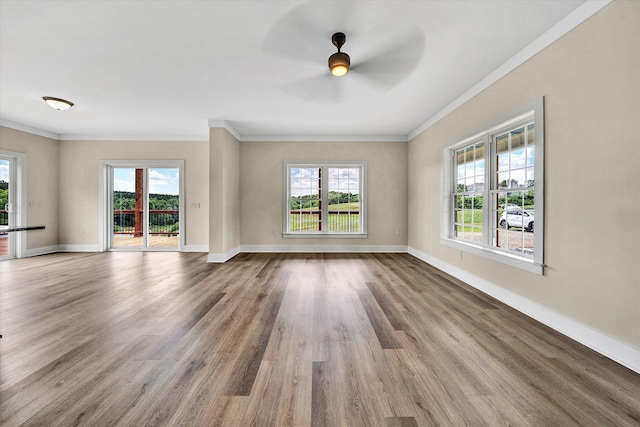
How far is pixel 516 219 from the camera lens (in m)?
2.96

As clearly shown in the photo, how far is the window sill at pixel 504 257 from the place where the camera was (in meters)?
2.55

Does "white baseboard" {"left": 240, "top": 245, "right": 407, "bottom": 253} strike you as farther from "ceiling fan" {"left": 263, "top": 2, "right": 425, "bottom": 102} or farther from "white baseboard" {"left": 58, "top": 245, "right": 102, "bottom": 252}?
"ceiling fan" {"left": 263, "top": 2, "right": 425, "bottom": 102}

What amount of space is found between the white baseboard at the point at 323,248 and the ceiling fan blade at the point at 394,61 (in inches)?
144

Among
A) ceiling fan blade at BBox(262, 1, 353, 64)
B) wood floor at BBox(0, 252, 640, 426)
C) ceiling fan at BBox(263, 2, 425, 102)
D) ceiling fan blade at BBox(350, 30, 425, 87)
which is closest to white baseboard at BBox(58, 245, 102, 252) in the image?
wood floor at BBox(0, 252, 640, 426)

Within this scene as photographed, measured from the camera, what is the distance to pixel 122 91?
12.4 feet

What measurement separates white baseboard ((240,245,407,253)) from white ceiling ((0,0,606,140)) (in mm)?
2852

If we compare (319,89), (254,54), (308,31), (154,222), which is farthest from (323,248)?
(308,31)

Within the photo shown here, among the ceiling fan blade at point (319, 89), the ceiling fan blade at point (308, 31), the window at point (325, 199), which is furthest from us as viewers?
the window at point (325, 199)

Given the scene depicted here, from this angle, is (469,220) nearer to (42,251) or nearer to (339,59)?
(339,59)

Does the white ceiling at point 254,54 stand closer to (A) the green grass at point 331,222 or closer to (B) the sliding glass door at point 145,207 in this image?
(B) the sliding glass door at point 145,207

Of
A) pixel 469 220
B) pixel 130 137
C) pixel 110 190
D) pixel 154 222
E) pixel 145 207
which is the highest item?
pixel 130 137

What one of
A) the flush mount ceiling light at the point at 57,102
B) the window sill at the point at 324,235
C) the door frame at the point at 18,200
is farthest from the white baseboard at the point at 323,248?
the door frame at the point at 18,200

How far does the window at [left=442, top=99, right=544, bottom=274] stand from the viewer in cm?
257

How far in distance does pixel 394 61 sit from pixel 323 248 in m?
4.17
